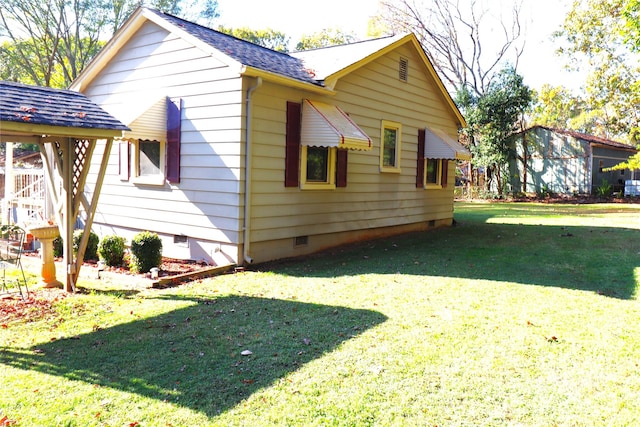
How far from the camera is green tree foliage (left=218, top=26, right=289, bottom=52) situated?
35438mm

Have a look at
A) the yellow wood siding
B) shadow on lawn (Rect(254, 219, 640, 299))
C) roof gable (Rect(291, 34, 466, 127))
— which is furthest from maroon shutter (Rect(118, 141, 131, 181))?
roof gable (Rect(291, 34, 466, 127))

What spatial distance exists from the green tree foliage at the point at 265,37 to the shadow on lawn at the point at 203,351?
33.4 m

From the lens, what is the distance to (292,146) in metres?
8.44

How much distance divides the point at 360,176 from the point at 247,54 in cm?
359

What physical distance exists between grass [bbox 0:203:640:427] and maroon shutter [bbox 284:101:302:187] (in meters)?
1.96

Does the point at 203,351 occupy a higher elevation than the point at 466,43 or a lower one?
lower

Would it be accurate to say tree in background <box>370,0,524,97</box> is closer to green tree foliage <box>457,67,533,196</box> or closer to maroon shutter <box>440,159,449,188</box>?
green tree foliage <box>457,67,533,196</box>

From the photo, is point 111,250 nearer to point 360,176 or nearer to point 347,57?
point 360,176

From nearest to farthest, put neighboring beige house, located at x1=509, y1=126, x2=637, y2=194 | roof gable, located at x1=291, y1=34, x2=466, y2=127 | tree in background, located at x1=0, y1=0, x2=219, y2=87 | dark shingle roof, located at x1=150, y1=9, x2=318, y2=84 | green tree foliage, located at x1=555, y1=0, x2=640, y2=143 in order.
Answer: dark shingle roof, located at x1=150, y1=9, x2=318, y2=84, roof gable, located at x1=291, y1=34, x2=466, y2=127, tree in background, located at x1=0, y1=0, x2=219, y2=87, green tree foliage, located at x1=555, y1=0, x2=640, y2=143, neighboring beige house, located at x1=509, y1=126, x2=637, y2=194

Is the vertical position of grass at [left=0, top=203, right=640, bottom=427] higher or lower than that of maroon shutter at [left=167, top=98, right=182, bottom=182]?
lower

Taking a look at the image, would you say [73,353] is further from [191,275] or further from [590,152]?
[590,152]

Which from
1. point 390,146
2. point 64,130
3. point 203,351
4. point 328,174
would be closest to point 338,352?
point 203,351

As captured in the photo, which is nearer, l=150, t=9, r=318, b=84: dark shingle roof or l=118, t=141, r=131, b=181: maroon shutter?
l=150, t=9, r=318, b=84: dark shingle roof

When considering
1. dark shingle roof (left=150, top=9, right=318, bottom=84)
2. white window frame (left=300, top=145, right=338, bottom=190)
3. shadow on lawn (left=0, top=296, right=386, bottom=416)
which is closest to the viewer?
shadow on lawn (left=0, top=296, right=386, bottom=416)
